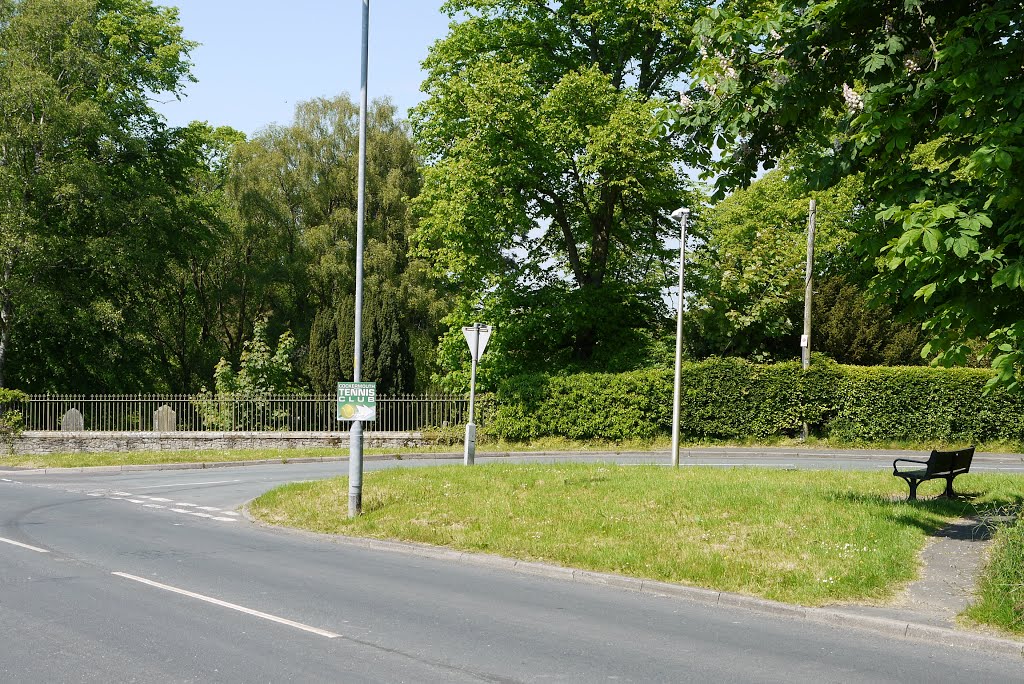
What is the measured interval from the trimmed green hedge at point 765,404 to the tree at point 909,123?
710 inches

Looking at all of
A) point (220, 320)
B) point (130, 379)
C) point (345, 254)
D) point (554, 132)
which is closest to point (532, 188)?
point (554, 132)

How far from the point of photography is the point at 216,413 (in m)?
30.5

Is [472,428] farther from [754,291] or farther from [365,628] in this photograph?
[754,291]

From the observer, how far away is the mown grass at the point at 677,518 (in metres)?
10.7

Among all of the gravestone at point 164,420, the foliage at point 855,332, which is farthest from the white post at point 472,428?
the foliage at point 855,332

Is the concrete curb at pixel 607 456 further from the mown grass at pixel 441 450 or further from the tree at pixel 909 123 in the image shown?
the tree at pixel 909 123

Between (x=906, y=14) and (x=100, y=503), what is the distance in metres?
15.6

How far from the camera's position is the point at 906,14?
11.5m

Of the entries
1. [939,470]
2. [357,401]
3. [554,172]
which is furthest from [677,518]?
[554,172]

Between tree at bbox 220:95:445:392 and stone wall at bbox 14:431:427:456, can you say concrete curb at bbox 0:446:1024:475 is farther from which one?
tree at bbox 220:95:445:392

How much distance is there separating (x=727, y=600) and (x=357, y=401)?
7.13 meters

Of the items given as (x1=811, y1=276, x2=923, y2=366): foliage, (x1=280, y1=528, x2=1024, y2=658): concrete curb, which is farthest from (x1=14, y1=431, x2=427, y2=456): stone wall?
(x1=280, y1=528, x2=1024, y2=658): concrete curb

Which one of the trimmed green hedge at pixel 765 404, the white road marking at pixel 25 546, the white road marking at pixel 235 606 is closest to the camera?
the white road marking at pixel 235 606

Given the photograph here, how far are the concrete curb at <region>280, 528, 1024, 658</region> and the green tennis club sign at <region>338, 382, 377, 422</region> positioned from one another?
78.6 inches
